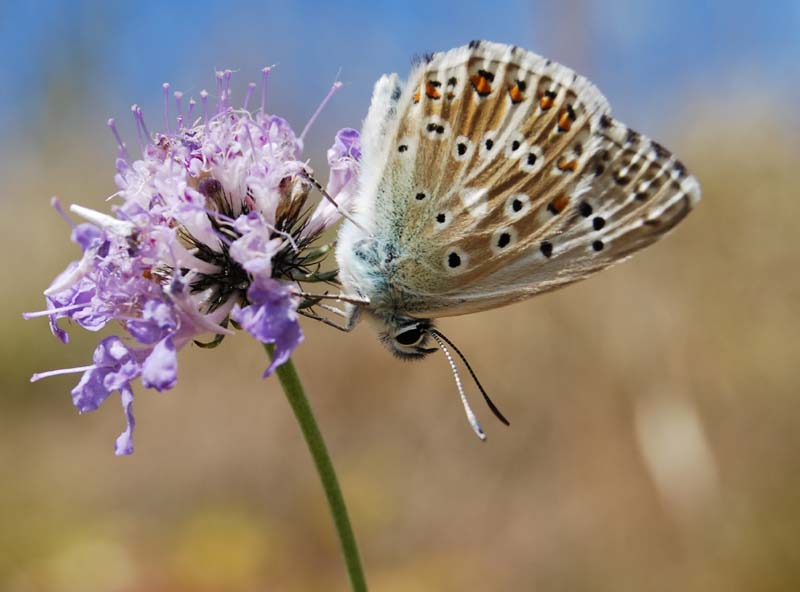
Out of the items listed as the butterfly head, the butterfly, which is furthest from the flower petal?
the butterfly head

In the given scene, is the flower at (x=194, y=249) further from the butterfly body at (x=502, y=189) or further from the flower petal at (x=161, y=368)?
the butterfly body at (x=502, y=189)

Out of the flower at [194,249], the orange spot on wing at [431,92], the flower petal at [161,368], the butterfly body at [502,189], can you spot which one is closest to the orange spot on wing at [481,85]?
the butterfly body at [502,189]

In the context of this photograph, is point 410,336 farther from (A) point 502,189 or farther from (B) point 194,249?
(B) point 194,249

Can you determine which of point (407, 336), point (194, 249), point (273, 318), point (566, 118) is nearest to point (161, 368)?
point (273, 318)

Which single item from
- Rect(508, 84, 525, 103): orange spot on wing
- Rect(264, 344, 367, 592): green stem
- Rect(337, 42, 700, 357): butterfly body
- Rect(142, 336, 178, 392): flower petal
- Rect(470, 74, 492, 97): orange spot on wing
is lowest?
Rect(264, 344, 367, 592): green stem

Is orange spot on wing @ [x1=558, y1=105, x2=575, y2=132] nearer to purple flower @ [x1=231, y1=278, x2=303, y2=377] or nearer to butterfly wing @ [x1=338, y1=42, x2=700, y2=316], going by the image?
butterfly wing @ [x1=338, y1=42, x2=700, y2=316]

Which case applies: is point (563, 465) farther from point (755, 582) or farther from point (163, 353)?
point (163, 353)
